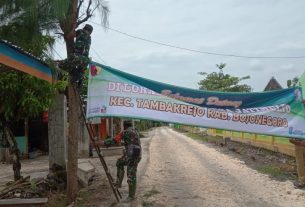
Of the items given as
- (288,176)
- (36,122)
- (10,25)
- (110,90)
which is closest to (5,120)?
(110,90)

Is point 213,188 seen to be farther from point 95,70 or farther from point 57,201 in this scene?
point 95,70

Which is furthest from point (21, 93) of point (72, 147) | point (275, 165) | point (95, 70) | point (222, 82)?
point (222, 82)

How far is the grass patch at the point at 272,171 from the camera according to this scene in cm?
1380

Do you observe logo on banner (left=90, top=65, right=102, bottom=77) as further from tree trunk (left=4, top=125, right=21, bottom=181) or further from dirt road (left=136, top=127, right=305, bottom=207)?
dirt road (left=136, top=127, right=305, bottom=207)

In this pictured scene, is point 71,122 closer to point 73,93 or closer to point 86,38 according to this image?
point 73,93

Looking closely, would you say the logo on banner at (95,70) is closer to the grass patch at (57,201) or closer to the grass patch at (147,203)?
the grass patch at (57,201)

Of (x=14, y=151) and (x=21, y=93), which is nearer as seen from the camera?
(x=14, y=151)

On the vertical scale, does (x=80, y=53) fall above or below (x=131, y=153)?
above

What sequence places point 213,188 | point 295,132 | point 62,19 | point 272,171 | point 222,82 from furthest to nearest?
1. point 222,82
2. point 272,171
3. point 213,188
4. point 295,132
5. point 62,19

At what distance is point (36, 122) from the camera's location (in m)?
24.3

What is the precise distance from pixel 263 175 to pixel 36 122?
1417 centimetres

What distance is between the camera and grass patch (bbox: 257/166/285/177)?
1380 cm

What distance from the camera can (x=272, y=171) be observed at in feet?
47.6

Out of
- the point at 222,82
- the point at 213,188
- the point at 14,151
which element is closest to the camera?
the point at 14,151
